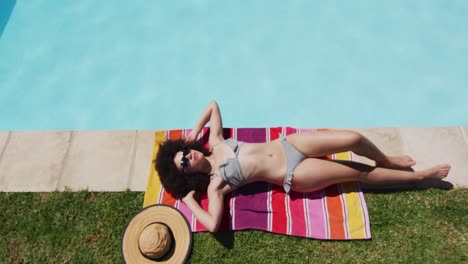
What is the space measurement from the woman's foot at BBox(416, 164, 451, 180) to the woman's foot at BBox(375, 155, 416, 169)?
0.58 ft

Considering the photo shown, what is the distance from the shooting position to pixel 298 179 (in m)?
4.21

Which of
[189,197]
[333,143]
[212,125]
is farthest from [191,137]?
[333,143]

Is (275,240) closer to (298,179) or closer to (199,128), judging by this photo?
(298,179)

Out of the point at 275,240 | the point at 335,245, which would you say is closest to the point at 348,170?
the point at 335,245

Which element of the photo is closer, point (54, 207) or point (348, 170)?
point (348, 170)

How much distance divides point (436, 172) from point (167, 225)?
340 centimetres

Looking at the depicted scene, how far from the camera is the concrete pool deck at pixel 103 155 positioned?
191 inches

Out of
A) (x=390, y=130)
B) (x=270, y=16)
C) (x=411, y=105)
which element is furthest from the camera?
(x=270, y=16)

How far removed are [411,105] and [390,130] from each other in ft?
3.92

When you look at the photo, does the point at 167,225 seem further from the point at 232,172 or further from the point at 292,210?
the point at 292,210

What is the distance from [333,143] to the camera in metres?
4.16

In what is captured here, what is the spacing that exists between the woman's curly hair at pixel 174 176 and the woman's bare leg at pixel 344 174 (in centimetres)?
114

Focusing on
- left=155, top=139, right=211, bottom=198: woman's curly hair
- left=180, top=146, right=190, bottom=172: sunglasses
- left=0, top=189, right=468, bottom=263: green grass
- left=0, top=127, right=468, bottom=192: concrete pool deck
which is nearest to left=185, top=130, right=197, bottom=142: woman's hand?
left=155, top=139, right=211, bottom=198: woman's curly hair

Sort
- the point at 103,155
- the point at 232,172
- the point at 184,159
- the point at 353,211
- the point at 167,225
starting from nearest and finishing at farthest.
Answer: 1. the point at 184,159
2. the point at 232,172
3. the point at 167,225
4. the point at 353,211
5. the point at 103,155
